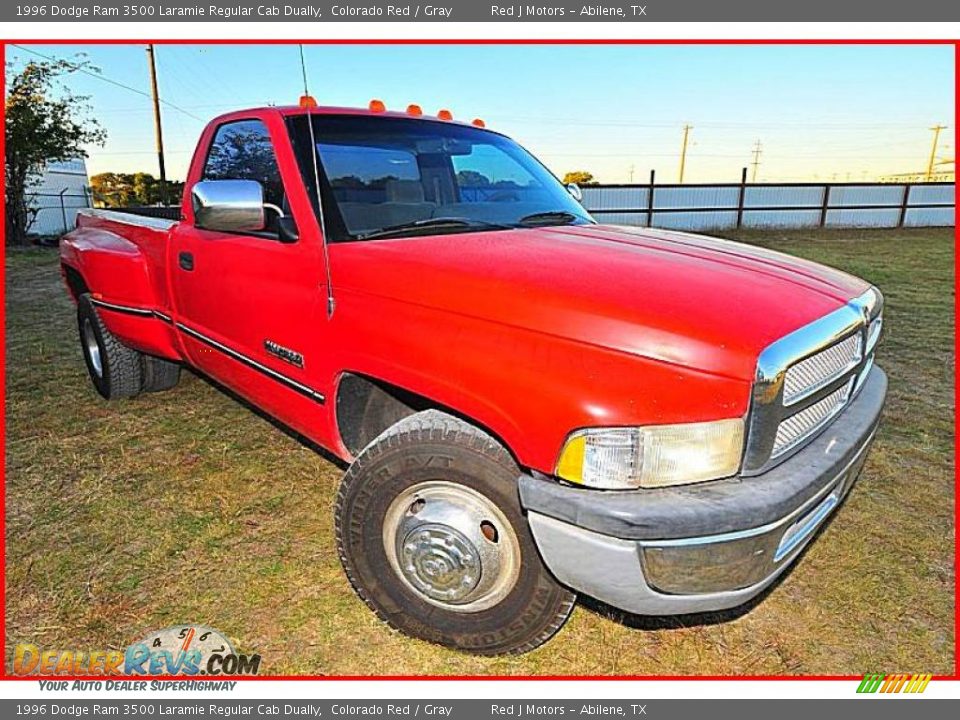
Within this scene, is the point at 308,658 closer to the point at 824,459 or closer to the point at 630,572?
the point at 630,572

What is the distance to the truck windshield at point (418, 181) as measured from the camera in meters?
2.61

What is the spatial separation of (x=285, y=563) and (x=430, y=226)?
1638 mm

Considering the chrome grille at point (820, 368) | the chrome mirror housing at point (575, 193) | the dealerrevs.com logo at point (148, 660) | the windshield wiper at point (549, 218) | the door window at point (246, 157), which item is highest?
the door window at point (246, 157)

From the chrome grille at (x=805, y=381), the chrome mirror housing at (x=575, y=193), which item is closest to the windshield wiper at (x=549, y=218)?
the chrome mirror housing at (x=575, y=193)

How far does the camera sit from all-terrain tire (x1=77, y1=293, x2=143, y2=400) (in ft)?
14.6

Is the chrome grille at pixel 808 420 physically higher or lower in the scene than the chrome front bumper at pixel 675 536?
higher

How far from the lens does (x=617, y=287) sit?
6.34ft

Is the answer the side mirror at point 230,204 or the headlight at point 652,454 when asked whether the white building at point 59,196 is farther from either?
the headlight at point 652,454

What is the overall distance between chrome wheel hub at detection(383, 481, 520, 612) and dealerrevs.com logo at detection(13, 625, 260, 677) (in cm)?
70

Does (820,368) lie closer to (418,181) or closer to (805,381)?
(805,381)

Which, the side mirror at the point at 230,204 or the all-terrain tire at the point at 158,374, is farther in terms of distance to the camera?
the all-terrain tire at the point at 158,374

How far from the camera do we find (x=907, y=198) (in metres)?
22.7

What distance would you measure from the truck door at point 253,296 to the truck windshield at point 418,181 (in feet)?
0.65

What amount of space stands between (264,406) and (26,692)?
142 cm
